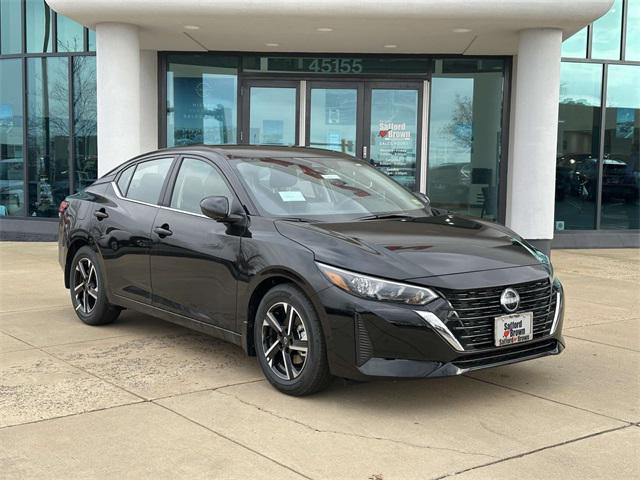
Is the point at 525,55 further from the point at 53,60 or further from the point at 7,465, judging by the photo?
Result: the point at 7,465

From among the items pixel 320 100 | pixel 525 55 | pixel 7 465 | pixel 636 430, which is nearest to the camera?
pixel 7 465

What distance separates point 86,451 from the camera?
3.91 metres

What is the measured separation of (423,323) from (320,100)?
10057 millimetres

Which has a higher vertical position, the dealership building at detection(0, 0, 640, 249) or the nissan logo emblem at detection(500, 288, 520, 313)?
the dealership building at detection(0, 0, 640, 249)

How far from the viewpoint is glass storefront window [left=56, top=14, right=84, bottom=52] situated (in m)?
14.1

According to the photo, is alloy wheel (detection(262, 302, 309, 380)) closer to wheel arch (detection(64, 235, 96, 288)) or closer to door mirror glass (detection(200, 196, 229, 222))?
door mirror glass (detection(200, 196, 229, 222))

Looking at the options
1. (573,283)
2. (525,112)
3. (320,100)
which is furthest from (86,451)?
(320,100)

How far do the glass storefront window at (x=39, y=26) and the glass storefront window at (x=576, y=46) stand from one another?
9.37m

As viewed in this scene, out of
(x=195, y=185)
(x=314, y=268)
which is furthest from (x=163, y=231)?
(x=314, y=268)

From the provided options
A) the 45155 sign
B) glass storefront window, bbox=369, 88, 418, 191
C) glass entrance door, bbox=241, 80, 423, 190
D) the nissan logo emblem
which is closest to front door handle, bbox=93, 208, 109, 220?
the nissan logo emblem

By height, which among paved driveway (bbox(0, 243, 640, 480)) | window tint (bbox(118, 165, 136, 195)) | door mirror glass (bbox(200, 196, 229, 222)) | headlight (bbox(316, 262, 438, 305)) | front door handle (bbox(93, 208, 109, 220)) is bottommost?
paved driveway (bbox(0, 243, 640, 480))

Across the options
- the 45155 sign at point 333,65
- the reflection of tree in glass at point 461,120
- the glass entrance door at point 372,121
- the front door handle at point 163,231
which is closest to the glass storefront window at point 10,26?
the 45155 sign at point 333,65

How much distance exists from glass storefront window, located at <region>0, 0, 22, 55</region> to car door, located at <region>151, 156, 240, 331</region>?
10.1m

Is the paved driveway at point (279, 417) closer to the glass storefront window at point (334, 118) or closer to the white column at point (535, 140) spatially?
the white column at point (535, 140)
